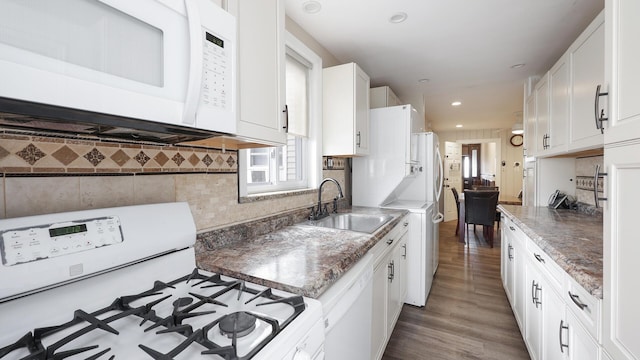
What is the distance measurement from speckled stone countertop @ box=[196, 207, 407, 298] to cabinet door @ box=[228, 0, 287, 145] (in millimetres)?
513

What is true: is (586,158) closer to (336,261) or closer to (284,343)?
(336,261)

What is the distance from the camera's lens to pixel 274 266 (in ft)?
3.54

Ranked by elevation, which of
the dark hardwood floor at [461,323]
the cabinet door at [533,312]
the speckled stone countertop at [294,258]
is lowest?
the dark hardwood floor at [461,323]

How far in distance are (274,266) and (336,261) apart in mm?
249

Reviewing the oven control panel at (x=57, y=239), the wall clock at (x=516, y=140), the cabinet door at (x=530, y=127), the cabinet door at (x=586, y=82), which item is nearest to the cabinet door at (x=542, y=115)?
the cabinet door at (x=530, y=127)

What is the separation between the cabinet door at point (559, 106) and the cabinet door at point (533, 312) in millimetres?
991

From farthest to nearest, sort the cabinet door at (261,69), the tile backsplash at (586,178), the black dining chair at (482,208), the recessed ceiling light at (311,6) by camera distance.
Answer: the black dining chair at (482,208) → the tile backsplash at (586,178) → the recessed ceiling light at (311,6) → the cabinet door at (261,69)

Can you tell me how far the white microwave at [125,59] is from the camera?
49 cm

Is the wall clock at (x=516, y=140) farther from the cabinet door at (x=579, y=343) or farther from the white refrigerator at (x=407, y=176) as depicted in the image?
the cabinet door at (x=579, y=343)

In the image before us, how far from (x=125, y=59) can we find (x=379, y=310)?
1.72 metres

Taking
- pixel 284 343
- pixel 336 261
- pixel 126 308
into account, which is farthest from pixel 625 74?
pixel 126 308

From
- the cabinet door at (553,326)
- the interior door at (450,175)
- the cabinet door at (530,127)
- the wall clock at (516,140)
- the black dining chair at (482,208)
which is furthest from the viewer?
the wall clock at (516,140)

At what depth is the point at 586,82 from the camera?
1.72 m

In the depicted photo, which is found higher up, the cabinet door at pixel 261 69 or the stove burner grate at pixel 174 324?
the cabinet door at pixel 261 69
